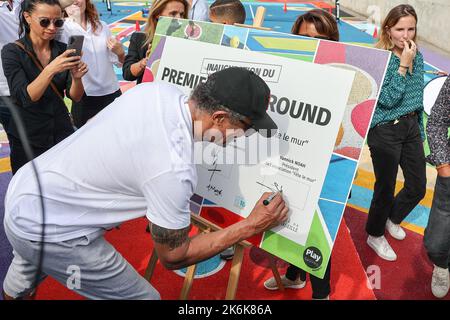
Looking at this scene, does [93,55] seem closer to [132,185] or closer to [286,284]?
[132,185]

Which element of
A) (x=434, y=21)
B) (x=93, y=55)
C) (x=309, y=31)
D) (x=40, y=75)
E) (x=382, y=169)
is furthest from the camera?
(x=434, y=21)

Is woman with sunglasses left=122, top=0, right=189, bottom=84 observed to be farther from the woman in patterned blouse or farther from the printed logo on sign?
the printed logo on sign

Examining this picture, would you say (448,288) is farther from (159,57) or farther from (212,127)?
(159,57)

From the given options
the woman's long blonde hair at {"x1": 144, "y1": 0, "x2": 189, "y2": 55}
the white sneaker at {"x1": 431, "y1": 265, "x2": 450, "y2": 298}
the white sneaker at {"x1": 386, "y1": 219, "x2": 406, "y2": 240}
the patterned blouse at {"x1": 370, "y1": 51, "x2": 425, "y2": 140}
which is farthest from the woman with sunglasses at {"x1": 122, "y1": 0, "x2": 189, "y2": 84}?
the white sneaker at {"x1": 431, "y1": 265, "x2": 450, "y2": 298}

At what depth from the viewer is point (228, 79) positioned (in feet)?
5.48

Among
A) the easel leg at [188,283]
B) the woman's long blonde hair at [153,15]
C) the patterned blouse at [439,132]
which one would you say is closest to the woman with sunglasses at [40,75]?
the woman's long blonde hair at [153,15]

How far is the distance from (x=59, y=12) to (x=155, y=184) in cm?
193

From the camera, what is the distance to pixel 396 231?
3.54 meters

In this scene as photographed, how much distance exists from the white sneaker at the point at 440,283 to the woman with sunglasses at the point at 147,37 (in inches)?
113

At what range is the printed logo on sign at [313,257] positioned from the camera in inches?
74.1

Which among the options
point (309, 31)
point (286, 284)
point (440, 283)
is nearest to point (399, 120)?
point (309, 31)

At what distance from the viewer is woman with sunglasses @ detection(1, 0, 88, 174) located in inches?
107

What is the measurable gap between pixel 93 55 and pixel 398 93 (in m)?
2.67
